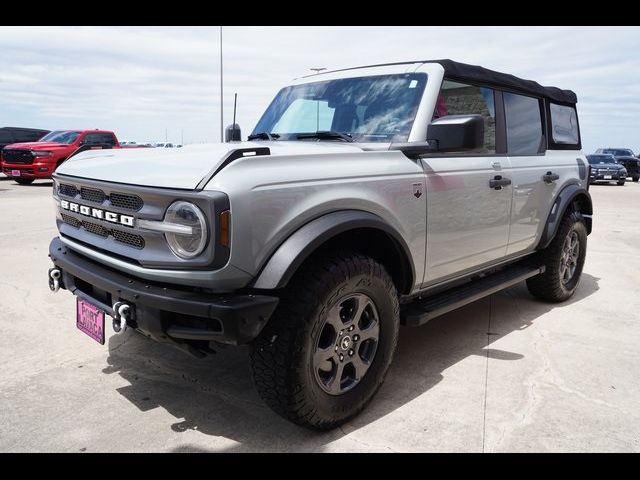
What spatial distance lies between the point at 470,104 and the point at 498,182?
582 millimetres

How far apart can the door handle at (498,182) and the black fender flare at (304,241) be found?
4.27 ft

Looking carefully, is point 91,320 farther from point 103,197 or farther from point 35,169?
point 35,169

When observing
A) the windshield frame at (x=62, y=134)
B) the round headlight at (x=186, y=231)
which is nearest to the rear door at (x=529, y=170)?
the round headlight at (x=186, y=231)

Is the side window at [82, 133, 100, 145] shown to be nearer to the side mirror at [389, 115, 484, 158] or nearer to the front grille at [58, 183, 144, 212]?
the front grille at [58, 183, 144, 212]

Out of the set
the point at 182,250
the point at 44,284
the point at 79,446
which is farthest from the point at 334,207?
the point at 44,284

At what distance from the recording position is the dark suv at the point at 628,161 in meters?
27.0

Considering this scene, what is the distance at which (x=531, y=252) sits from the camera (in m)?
4.47

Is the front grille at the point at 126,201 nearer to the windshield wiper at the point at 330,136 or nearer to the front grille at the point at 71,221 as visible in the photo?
the front grille at the point at 71,221

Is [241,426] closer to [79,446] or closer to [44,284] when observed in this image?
[79,446]

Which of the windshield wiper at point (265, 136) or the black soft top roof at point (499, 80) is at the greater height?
the black soft top roof at point (499, 80)

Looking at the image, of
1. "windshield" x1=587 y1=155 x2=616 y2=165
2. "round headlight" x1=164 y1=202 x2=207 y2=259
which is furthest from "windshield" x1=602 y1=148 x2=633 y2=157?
"round headlight" x1=164 y1=202 x2=207 y2=259

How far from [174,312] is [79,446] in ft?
2.77

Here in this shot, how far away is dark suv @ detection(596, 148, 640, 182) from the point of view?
27047 millimetres

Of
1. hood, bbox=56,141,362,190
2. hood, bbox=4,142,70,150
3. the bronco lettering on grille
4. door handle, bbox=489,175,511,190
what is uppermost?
hood, bbox=4,142,70,150
